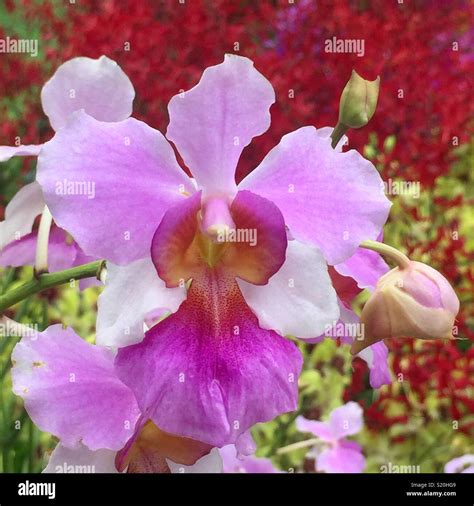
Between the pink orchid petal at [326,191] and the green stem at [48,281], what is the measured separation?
0.44 ft

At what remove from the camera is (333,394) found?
1.55 m

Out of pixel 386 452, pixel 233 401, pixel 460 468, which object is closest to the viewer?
pixel 233 401

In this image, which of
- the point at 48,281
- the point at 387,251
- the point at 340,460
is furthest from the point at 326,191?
the point at 340,460

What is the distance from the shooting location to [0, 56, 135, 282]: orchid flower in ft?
1.89

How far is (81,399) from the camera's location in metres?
0.52

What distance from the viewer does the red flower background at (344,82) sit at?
156cm

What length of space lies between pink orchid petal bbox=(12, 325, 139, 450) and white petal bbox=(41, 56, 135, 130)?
0.56 ft

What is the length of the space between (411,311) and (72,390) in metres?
0.23

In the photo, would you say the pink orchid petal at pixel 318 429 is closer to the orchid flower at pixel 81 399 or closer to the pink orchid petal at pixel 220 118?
the orchid flower at pixel 81 399

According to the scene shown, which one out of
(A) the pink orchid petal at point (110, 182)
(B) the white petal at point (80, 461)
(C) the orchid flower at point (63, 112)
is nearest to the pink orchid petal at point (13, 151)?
(C) the orchid flower at point (63, 112)

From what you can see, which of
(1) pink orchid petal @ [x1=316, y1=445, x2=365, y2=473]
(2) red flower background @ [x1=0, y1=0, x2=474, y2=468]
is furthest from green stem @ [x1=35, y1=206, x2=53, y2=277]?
(2) red flower background @ [x1=0, y1=0, x2=474, y2=468]

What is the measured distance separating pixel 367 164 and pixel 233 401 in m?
0.16

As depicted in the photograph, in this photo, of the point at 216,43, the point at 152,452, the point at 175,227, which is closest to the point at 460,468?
the point at 152,452

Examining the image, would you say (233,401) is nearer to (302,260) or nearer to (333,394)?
(302,260)
